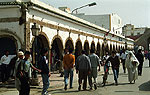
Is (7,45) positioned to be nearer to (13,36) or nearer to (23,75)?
(13,36)

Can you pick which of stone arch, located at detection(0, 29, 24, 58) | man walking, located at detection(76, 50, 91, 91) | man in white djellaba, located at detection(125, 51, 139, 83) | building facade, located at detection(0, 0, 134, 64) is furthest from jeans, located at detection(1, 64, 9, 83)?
man in white djellaba, located at detection(125, 51, 139, 83)

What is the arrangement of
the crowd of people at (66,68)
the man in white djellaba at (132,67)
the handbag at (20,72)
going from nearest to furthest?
1. the handbag at (20,72)
2. the crowd of people at (66,68)
3. the man in white djellaba at (132,67)

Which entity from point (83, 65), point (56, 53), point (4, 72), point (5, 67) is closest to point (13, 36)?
point (5, 67)

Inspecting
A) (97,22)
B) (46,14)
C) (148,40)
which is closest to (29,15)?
(46,14)

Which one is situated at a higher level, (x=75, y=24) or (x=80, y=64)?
(x=75, y=24)

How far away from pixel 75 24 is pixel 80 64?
10.8 meters

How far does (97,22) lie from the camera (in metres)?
55.5

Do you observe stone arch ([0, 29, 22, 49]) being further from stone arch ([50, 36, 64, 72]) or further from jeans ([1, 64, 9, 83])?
stone arch ([50, 36, 64, 72])

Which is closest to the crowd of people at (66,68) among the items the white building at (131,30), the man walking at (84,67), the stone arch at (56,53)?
the man walking at (84,67)

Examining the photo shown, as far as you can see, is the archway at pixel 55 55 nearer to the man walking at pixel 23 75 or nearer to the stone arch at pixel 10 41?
the stone arch at pixel 10 41

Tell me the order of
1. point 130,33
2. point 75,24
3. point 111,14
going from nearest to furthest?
point 75,24 → point 111,14 → point 130,33

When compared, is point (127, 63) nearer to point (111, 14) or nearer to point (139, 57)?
point (139, 57)

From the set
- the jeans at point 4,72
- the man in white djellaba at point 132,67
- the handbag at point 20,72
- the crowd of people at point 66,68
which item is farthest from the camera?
the jeans at point 4,72

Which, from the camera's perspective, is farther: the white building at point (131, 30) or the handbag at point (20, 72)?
the white building at point (131, 30)
